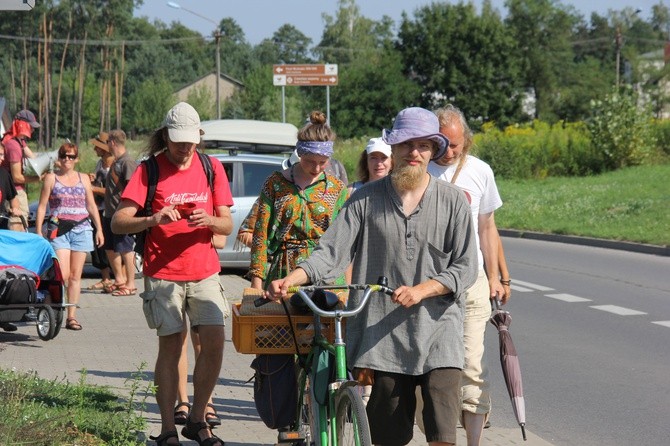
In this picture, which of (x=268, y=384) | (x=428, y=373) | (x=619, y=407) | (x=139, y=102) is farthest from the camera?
(x=139, y=102)

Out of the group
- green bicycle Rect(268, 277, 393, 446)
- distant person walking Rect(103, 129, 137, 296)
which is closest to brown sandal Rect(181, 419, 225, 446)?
green bicycle Rect(268, 277, 393, 446)

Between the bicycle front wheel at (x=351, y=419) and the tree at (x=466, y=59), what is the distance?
79.4 m

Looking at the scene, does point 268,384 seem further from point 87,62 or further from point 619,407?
point 87,62

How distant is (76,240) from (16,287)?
4.79 ft

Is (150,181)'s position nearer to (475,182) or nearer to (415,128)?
(475,182)

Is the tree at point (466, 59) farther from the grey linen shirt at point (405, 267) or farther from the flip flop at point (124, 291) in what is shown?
the grey linen shirt at point (405, 267)

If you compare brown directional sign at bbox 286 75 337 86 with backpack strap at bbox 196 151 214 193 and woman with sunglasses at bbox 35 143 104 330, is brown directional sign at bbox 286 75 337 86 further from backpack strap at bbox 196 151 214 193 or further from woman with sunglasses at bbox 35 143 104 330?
backpack strap at bbox 196 151 214 193

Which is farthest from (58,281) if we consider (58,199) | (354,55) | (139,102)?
(354,55)

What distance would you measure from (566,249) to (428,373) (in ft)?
60.6

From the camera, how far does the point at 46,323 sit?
1056 cm

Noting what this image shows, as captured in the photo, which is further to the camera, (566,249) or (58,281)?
(566,249)

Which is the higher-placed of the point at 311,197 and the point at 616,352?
the point at 311,197

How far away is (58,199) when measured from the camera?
1198 centimetres

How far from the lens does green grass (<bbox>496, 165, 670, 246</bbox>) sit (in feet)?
80.1
